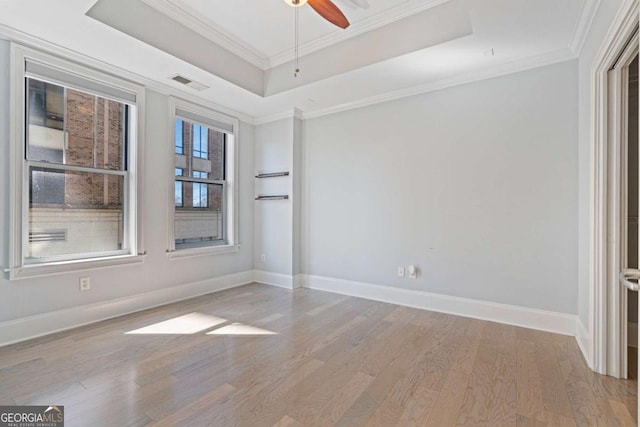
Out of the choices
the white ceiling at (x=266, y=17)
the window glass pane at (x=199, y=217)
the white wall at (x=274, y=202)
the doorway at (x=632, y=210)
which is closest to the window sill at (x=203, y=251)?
the window glass pane at (x=199, y=217)

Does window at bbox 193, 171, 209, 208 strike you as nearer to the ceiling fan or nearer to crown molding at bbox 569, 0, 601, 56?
the ceiling fan

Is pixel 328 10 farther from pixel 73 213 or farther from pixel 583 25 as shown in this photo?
pixel 73 213

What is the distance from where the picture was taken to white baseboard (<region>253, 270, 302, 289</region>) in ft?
14.3

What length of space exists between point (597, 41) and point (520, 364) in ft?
7.66

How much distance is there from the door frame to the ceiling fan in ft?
5.66

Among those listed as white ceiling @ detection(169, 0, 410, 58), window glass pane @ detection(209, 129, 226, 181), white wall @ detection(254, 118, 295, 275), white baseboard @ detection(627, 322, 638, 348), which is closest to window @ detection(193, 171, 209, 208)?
window glass pane @ detection(209, 129, 226, 181)

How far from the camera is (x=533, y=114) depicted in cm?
288

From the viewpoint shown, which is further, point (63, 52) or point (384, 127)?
point (384, 127)

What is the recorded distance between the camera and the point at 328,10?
2127 mm

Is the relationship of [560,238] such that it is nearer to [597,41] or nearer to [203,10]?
[597,41]

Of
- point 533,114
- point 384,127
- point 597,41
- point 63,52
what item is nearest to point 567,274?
point 533,114

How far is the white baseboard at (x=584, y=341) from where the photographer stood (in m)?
2.15

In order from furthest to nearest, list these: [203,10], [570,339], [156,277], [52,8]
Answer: [156,277] → [203,10] → [570,339] → [52,8]

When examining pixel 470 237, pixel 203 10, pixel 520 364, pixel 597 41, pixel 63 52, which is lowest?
pixel 520 364
